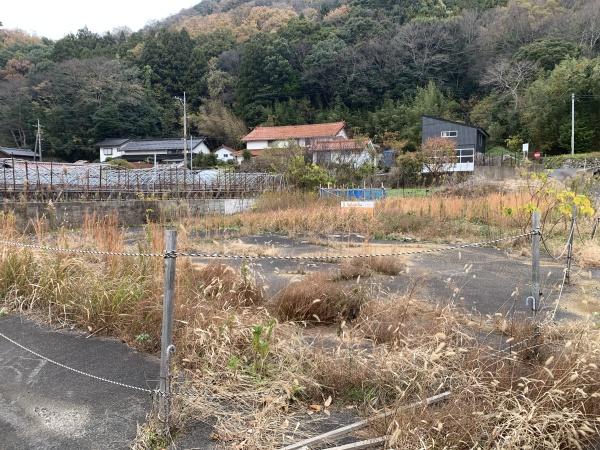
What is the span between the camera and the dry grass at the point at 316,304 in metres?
3.31

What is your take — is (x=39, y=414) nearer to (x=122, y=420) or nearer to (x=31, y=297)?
(x=122, y=420)

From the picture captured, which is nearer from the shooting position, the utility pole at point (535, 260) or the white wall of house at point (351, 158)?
the utility pole at point (535, 260)

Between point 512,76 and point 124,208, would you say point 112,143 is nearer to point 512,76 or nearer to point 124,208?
point 124,208

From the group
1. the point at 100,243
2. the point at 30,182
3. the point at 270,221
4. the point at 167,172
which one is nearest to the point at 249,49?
the point at 167,172

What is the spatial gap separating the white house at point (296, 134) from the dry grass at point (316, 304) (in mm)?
36357

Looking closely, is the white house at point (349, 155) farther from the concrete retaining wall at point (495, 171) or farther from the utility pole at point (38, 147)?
the utility pole at point (38, 147)

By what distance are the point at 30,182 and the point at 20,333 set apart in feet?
43.0

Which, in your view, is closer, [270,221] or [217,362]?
[217,362]

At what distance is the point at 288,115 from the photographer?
4922cm

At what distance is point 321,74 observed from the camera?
165 feet

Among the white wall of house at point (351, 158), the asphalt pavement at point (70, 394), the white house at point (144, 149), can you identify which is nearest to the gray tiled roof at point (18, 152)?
the white house at point (144, 149)

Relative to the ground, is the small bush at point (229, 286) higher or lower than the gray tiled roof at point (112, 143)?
lower

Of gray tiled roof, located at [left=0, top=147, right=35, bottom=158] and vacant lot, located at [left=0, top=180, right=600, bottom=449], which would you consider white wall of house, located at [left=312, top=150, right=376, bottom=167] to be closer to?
vacant lot, located at [left=0, top=180, right=600, bottom=449]

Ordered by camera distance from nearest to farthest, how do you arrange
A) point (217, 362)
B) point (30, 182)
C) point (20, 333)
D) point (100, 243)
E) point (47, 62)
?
1. point (217, 362)
2. point (20, 333)
3. point (100, 243)
4. point (30, 182)
5. point (47, 62)
